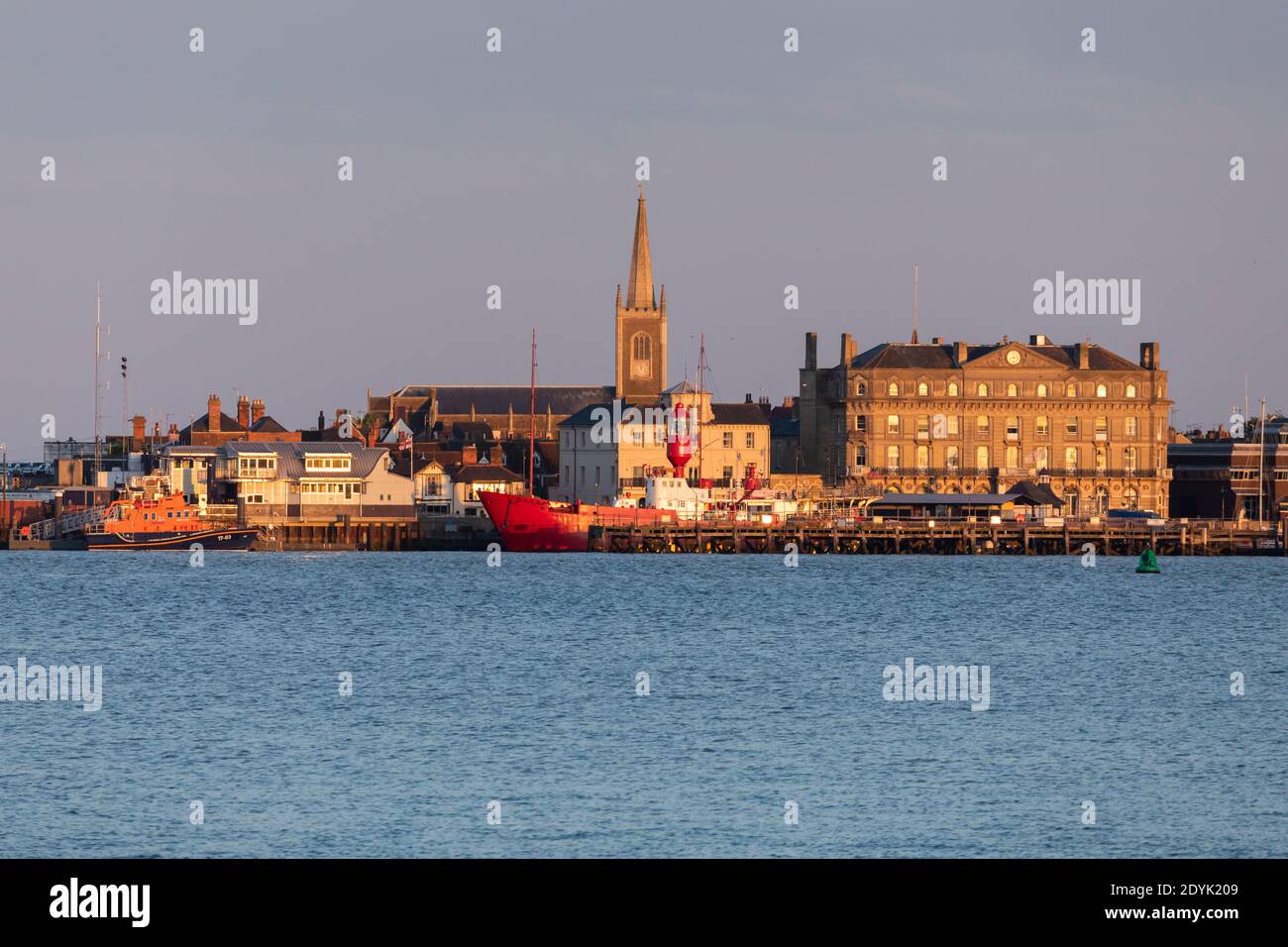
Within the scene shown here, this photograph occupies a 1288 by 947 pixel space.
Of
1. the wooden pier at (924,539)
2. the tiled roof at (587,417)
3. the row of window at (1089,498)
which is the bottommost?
the wooden pier at (924,539)

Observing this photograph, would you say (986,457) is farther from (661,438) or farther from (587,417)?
(587,417)

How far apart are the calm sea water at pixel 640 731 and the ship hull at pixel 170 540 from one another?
4652cm

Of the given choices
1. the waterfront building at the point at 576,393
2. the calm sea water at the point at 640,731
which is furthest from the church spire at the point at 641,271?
the calm sea water at the point at 640,731

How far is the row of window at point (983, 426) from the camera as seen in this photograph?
147 metres

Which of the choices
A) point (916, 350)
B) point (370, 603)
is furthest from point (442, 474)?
point (370, 603)

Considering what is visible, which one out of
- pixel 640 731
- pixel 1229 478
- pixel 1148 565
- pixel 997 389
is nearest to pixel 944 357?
pixel 997 389

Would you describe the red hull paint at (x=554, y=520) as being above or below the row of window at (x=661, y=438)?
below

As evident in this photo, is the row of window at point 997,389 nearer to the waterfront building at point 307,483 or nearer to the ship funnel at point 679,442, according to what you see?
the ship funnel at point 679,442

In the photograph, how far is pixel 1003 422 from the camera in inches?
5807

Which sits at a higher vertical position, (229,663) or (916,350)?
(916,350)

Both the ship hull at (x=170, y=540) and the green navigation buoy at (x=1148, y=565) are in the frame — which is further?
the ship hull at (x=170, y=540)

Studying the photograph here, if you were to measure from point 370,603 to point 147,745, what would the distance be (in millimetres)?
41692
